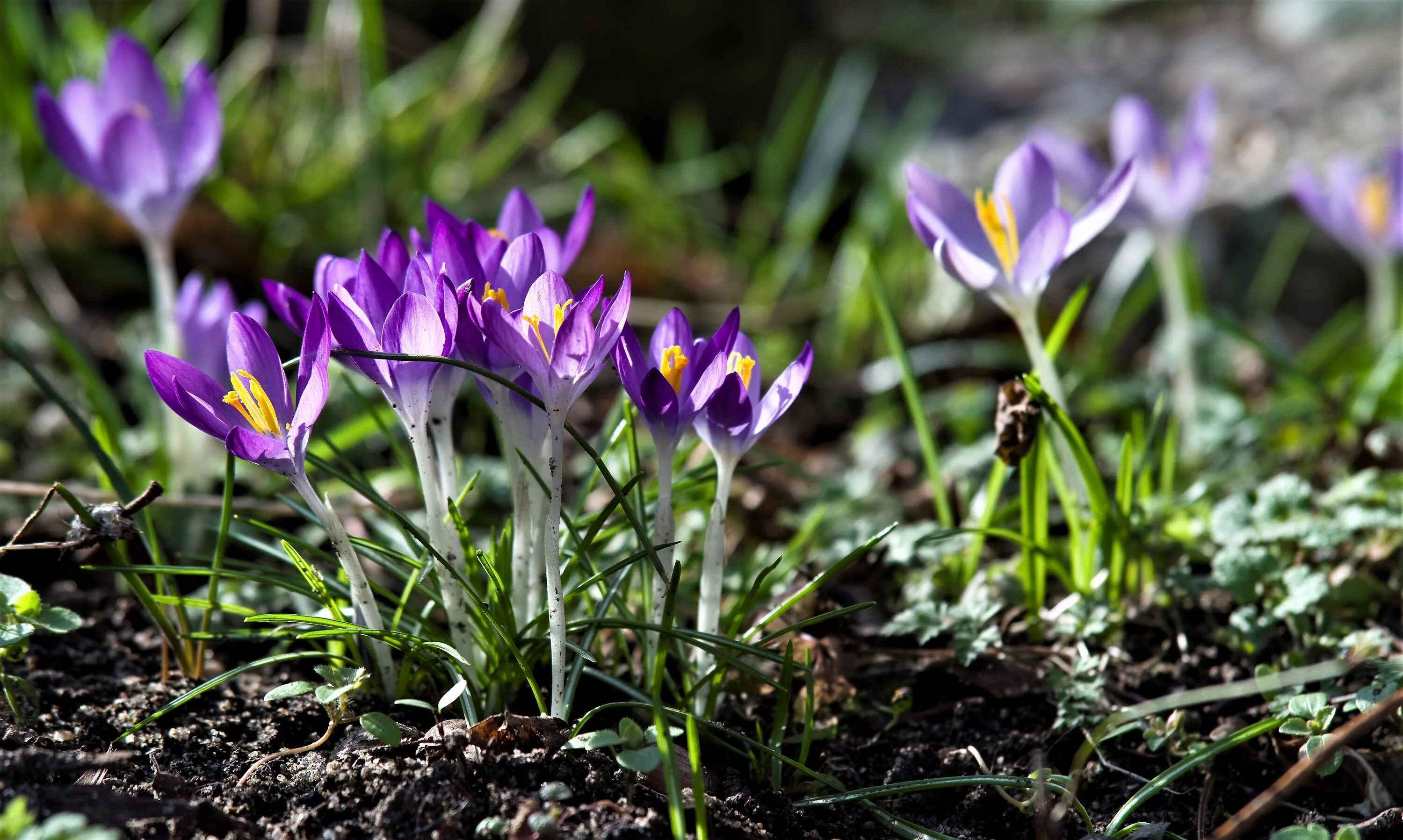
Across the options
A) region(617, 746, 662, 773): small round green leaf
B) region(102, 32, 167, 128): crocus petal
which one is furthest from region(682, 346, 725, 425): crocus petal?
region(102, 32, 167, 128): crocus petal

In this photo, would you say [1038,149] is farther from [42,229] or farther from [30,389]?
[42,229]

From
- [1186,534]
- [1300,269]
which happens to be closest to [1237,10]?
[1300,269]

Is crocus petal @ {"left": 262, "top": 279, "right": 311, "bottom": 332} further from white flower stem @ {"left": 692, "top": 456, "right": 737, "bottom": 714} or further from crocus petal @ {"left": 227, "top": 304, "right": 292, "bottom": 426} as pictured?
white flower stem @ {"left": 692, "top": 456, "right": 737, "bottom": 714}

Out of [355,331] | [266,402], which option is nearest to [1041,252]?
[355,331]

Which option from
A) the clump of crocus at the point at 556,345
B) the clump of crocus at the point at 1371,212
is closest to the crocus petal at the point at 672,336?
the clump of crocus at the point at 556,345

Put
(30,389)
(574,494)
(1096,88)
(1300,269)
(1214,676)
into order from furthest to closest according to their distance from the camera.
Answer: (1096,88), (1300,269), (30,389), (574,494), (1214,676)

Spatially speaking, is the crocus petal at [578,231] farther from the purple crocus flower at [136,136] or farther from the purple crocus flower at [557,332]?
the purple crocus flower at [136,136]

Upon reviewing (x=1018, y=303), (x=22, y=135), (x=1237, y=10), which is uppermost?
(x=1237, y=10)

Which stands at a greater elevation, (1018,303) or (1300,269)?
(1300,269)
